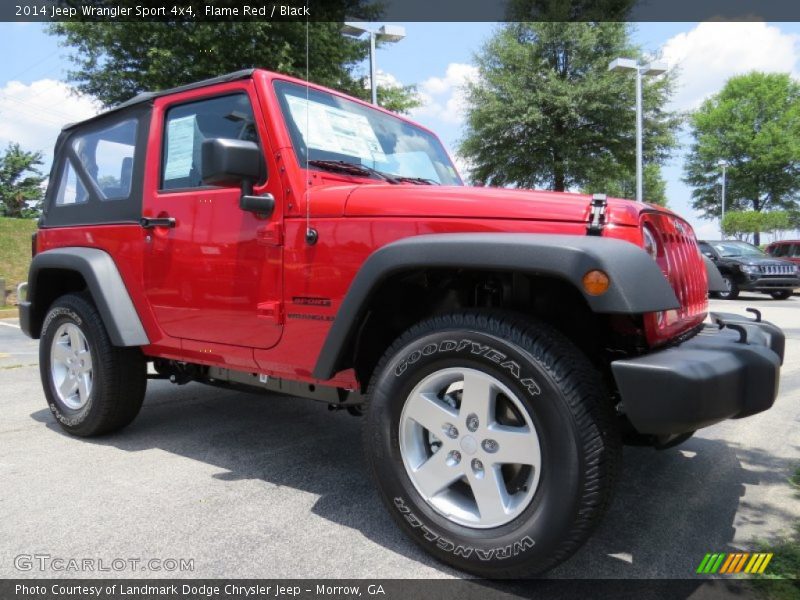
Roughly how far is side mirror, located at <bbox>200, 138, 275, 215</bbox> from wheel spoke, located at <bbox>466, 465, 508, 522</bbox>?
1505 millimetres

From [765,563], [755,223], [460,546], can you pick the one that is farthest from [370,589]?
[755,223]

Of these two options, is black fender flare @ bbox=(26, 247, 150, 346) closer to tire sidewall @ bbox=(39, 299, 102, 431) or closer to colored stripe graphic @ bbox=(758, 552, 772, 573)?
tire sidewall @ bbox=(39, 299, 102, 431)

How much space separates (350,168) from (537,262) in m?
1.30

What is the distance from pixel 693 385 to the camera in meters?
1.81

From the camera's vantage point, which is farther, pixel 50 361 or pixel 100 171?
pixel 50 361

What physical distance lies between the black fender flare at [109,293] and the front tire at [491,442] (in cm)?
171

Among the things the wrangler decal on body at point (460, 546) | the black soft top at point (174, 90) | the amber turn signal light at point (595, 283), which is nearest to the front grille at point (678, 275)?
the amber turn signal light at point (595, 283)

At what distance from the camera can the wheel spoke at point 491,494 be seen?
6.74 ft

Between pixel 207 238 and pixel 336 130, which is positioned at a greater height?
pixel 336 130

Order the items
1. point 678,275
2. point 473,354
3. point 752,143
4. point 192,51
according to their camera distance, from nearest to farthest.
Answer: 1. point 473,354
2. point 678,275
3. point 192,51
4. point 752,143

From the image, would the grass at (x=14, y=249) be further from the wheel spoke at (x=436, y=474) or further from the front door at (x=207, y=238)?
the wheel spoke at (x=436, y=474)

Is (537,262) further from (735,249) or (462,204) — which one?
(735,249)

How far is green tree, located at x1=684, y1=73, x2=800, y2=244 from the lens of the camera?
133 feet

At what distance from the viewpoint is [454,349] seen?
2.10 m
